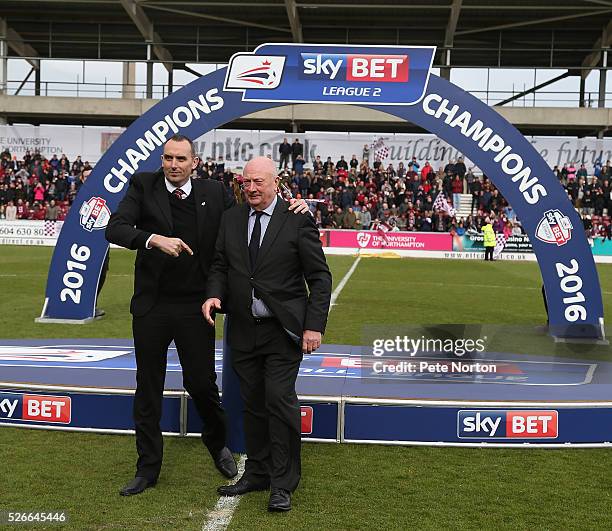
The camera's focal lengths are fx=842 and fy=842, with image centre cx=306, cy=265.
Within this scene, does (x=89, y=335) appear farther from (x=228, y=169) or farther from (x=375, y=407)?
(x=228, y=169)

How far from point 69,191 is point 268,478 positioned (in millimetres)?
31926

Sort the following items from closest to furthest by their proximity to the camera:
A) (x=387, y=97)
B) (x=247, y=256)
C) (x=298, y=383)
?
(x=247, y=256) → (x=298, y=383) → (x=387, y=97)

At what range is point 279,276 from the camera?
464cm

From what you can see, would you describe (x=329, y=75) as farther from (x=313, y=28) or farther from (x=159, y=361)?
(x=313, y=28)

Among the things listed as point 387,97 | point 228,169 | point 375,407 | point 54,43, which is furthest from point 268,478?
point 54,43

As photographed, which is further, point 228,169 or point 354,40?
point 354,40

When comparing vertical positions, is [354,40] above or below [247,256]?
above

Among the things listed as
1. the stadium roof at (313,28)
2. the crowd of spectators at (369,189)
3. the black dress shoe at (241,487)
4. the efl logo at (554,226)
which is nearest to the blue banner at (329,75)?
the efl logo at (554,226)

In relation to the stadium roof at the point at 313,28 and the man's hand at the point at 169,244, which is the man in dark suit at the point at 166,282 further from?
the stadium roof at the point at 313,28

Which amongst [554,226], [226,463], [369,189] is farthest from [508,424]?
[369,189]

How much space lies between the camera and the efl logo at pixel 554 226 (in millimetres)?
9414

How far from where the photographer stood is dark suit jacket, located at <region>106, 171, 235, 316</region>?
4.78m

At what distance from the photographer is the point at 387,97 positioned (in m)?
9.27

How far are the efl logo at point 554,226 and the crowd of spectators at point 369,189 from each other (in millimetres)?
22191
